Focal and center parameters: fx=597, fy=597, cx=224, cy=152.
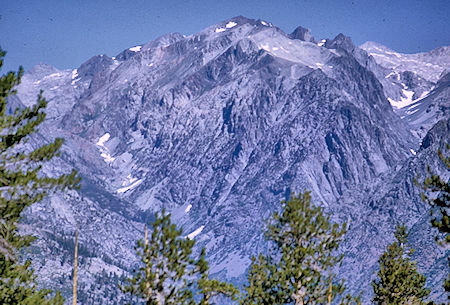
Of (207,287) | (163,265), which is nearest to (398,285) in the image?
(207,287)

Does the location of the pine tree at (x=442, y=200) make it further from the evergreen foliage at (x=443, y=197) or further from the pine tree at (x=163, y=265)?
the pine tree at (x=163, y=265)

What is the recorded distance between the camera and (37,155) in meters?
32.5

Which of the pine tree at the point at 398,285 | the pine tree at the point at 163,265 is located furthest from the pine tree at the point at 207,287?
the pine tree at the point at 398,285

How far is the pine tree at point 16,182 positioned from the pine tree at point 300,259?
16152 mm

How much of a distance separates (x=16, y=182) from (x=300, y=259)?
2137 cm

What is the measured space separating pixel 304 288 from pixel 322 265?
2115 mm

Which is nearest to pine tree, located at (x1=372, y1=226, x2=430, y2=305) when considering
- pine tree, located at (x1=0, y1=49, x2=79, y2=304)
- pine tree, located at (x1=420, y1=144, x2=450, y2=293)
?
pine tree, located at (x1=420, y1=144, x2=450, y2=293)

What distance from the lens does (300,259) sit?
4338 centimetres

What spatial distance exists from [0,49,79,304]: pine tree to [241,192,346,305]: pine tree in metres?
16.2

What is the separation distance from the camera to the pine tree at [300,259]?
42.1 metres

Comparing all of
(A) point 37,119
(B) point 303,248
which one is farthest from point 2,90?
(B) point 303,248

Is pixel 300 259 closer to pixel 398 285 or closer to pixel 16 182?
pixel 16 182

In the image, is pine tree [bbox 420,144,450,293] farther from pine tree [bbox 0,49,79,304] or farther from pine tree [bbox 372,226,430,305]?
pine tree [bbox 372,226,430,305]

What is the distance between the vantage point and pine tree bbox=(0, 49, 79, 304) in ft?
103
